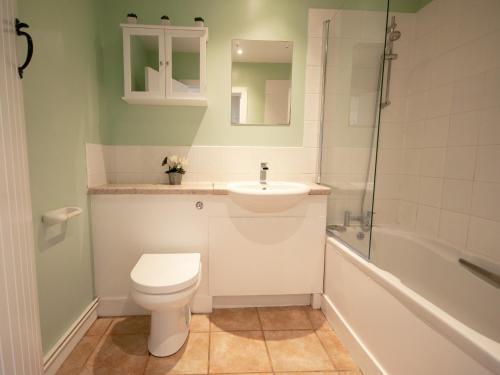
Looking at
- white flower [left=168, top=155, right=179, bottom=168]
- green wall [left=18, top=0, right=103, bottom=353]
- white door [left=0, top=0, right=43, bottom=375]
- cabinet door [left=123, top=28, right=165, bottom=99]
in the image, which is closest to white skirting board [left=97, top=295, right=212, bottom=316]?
green wall [left=18, top=0, right=103, bottom=353]

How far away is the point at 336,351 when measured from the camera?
141 centimetres

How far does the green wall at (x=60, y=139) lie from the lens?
44.4 inches

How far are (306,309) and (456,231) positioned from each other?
1.06 metres

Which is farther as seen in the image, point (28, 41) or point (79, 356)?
point (79, 356)

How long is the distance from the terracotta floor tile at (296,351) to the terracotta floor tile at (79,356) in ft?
3.15

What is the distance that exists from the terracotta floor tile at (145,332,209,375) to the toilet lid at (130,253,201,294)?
0.40 meters

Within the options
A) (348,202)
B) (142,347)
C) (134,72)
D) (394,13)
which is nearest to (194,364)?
(142,347)

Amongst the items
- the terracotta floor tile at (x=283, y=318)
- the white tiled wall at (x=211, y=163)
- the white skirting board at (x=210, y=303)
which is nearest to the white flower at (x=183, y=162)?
the white tiled wall at (x=211, y=163)

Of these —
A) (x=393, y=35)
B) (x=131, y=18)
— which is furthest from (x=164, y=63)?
(x=393, y=35)

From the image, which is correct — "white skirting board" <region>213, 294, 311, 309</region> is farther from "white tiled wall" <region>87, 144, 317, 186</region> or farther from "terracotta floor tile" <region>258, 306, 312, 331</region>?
"white tiled wall" <region>87, 144, 317, 186</region>

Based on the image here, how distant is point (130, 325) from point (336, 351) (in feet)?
4.04

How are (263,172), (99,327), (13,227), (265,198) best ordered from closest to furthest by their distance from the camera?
(13,227), (265,198), (99,327), (263,172)

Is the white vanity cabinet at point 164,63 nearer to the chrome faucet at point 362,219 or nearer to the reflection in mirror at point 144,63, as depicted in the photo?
the reflection in mirror at point 144,63

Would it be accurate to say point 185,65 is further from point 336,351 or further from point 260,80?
point 336,351
